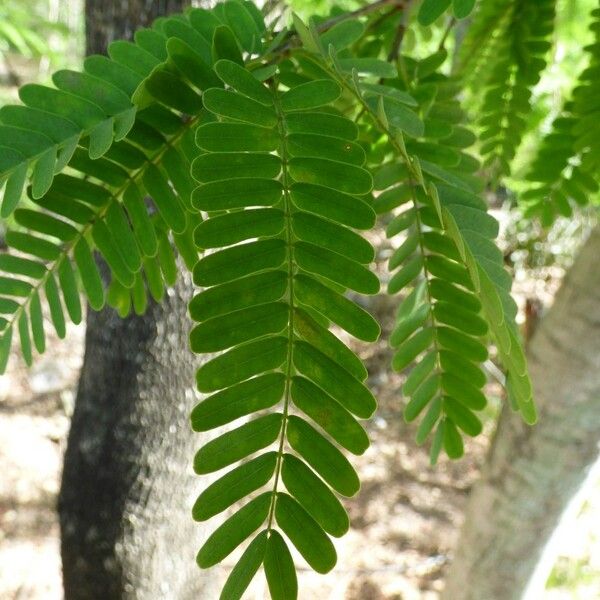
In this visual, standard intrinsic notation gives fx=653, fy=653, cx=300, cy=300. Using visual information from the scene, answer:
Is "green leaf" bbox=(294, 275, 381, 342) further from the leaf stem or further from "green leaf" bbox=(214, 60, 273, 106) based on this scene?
"green leaf" bbox=(214, 60, 273, 106)

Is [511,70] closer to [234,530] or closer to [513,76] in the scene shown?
[513,76]

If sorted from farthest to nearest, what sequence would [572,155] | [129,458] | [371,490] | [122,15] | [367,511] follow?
[371,490], [367,511], [129,458], [122,15], [572,155]

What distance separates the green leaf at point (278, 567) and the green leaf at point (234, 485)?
4 cm

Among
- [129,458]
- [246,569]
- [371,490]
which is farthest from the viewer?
[371,490]

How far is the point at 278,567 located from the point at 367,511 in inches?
101

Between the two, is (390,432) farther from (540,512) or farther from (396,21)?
(396,21)

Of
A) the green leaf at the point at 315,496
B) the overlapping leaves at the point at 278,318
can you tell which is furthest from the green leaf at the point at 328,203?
the green leaf at the point at 315,496

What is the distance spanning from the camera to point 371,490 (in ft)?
→ 10.2

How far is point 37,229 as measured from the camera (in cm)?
71

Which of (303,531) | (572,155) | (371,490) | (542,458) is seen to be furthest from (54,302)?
(371,490)

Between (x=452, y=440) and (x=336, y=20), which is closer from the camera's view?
(x=336, y=20)

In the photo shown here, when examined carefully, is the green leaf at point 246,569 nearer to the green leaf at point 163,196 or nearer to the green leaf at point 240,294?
the green leaf at point 240,294

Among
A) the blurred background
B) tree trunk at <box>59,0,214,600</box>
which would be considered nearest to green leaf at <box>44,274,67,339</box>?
tree trunk at <box>59,0,214,600</box>

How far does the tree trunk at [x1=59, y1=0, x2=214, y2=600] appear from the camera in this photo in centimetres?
147
